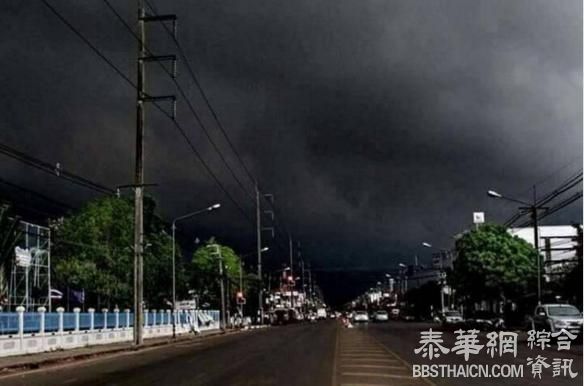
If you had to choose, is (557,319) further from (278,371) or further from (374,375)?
(374,375)

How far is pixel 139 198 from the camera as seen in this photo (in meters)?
47.3

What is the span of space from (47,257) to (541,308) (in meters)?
44.7

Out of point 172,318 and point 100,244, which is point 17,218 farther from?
point 100,244

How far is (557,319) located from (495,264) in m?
35.4

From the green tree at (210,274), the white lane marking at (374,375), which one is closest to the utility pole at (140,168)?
the white lane marking at (374,375)

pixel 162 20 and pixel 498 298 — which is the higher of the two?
pixel 162 20

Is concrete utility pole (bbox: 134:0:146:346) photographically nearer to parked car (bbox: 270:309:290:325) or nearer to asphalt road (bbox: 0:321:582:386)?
asphalt road (bbox: 0:321:582:386)

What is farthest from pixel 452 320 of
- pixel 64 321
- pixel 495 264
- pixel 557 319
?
pixel 64 321

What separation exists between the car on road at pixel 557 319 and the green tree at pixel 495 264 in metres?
31.5

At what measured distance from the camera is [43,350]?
3878 centimetres

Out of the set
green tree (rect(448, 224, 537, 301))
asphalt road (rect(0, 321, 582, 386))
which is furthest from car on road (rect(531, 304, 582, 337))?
green tree (rect(448, 224, 537, 301))

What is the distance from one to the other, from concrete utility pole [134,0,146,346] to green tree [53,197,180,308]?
1111 inches

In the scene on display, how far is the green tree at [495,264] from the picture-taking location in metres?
77.3

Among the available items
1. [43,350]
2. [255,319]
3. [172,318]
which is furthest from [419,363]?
[255,319]
